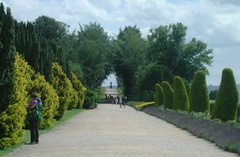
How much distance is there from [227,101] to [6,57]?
10960 mm

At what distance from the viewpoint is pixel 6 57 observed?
42.6ft

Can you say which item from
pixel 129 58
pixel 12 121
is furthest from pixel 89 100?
pixel 12 121

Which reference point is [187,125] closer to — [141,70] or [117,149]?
[117,149]

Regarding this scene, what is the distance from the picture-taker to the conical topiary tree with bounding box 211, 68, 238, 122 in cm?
2023

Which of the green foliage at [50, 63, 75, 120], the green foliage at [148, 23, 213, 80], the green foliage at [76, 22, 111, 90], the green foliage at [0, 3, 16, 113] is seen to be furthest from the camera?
the green foliage at [148, 23, 213, 80]

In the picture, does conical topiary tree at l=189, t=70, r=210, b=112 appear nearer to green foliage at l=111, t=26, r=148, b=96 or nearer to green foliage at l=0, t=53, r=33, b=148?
green foliage at l=0, t=53, r=33, b=148

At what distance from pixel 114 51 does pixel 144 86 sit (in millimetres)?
16345

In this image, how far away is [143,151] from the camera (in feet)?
41.6

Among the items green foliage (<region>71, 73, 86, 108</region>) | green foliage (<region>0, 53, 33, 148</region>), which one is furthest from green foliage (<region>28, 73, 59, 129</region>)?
green foliage (<region>71, 73, 86, 108</region>)

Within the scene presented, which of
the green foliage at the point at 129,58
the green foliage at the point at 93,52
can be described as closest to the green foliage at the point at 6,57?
the green foliage at the point at 93,52

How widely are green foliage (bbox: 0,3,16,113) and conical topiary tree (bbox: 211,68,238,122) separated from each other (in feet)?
34.5

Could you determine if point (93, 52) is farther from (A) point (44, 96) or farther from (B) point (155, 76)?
(A) point (44, 96)

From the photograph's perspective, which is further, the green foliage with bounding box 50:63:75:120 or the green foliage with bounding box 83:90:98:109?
the green foliage with bounding box 83:90:98:109

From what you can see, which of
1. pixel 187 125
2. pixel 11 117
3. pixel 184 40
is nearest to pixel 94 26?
pixel 184 40
